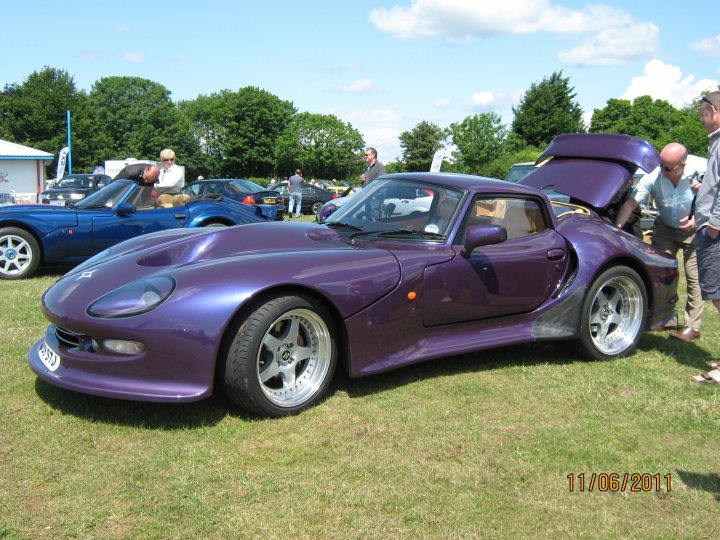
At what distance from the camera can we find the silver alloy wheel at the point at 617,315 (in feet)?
15.7

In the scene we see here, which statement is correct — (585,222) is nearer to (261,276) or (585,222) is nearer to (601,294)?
(601,294)

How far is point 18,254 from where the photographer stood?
738 cm

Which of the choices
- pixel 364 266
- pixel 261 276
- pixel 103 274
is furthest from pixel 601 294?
pixel 103 274

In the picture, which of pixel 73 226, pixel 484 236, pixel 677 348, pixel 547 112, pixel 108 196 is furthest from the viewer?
pixel 547 112

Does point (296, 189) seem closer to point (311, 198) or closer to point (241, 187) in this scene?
point (241, 187)

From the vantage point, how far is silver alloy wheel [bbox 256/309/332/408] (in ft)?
11.0

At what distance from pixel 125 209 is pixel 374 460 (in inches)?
226

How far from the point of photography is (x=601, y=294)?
4820 millimetres

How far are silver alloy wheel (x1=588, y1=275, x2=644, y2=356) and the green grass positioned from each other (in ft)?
2.09

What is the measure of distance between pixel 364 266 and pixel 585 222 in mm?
2246

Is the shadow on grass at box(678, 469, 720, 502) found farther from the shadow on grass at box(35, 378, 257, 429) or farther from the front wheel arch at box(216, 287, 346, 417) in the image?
the shadow on grass at box(35, 378, 257, 429)

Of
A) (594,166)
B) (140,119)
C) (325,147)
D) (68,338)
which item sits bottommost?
(68,338)

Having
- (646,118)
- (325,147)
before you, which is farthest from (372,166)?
(325,147)

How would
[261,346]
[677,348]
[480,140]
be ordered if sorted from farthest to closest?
[480,140] → [677,348] → [261,346]
